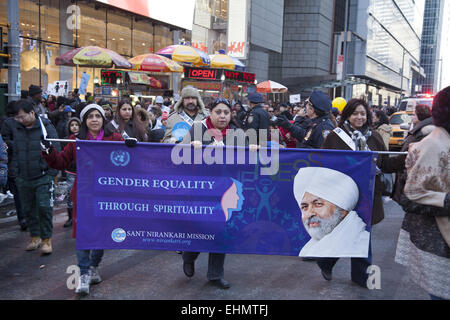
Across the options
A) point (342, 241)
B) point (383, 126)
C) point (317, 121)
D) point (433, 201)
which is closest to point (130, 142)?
point (342, 241)

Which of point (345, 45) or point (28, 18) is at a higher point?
point (345, 45)

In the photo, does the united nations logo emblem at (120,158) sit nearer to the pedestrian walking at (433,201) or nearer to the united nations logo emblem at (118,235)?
the united nations logo emblem at (118,235)

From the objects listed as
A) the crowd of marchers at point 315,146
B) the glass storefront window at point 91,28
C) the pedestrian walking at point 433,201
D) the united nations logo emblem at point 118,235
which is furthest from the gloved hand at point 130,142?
the glass storefront window at point 91,28

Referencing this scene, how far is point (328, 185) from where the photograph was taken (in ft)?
14.6

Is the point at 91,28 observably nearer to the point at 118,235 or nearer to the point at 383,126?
the point at 383,126

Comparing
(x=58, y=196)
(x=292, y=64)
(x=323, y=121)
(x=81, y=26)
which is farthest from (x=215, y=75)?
(x=292, y=64)

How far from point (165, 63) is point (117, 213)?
11.0 meters

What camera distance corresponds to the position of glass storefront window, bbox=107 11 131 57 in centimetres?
2381

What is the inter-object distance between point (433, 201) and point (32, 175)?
501 centimetres

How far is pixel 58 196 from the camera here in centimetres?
959

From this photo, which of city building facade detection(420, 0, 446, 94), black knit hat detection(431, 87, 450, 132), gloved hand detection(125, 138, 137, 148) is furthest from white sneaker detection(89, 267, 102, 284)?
city building facade detection(420, 0, 446, 94)

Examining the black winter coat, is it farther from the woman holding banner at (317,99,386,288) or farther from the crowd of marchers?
the woman holding banner at (317,99,386,288)

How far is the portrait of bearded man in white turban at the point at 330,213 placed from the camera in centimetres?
446
